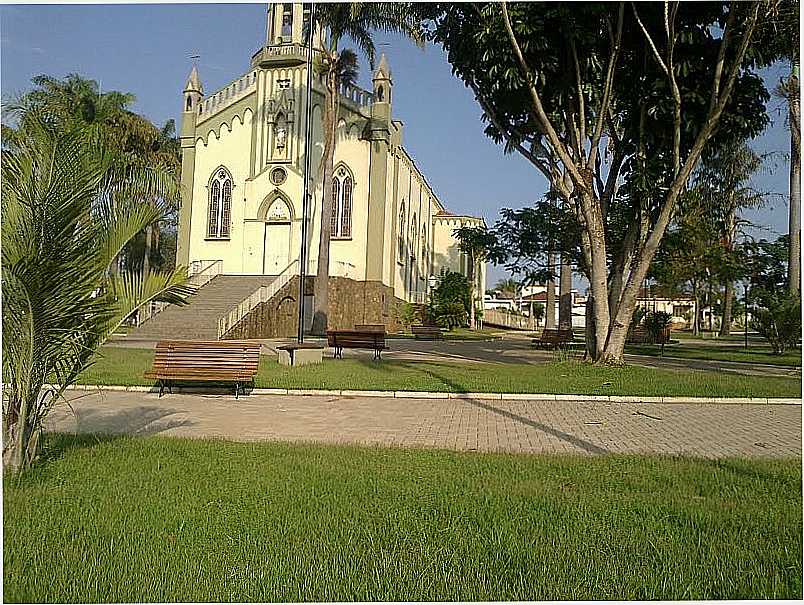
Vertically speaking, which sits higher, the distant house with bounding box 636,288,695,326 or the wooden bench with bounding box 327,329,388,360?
the distant house with bounding box 636,288,695,326

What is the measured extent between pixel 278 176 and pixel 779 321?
67.2 ft

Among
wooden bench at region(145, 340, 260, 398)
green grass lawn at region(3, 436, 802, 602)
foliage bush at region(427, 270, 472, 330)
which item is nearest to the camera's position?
green grass lawn at region(3, 436, 802, 602)

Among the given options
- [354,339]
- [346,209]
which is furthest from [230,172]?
[354,339]

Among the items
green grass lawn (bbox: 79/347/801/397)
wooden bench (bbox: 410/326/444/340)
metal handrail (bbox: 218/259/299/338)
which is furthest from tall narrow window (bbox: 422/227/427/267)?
green grass lawn (bbox: 79/347/801/397)

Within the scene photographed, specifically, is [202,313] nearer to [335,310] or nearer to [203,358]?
[335,310]

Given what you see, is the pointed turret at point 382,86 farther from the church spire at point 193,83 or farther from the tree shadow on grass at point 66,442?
the tree shadow on grass at point 66,442

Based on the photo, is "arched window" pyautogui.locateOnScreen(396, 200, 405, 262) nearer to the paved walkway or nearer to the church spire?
the church spire

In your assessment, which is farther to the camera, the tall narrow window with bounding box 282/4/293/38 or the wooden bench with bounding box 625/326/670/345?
the tall narrow window with bounding box 282/4/293/38

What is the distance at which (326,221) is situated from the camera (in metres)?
29.1

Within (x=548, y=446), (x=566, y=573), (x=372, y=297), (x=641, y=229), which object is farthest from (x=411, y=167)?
(x=566, y=573)

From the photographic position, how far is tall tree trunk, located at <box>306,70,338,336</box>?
95.8 ft

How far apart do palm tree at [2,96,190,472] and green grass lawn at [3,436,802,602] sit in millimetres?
745

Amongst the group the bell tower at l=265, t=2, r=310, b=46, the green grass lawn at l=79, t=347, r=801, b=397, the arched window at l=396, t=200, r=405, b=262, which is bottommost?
the green grass lawn at l=79, t=347, r=801, b=397

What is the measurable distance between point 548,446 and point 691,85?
35.4ft
